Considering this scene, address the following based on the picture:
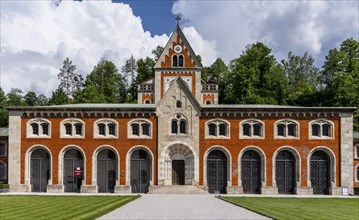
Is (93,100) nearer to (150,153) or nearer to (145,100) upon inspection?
(145,100)

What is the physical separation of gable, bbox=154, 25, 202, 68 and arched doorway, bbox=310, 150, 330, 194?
18.5 meters

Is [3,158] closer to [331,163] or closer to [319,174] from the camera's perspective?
[319,174]

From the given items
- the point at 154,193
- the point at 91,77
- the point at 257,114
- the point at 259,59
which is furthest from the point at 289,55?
the point at 154,193

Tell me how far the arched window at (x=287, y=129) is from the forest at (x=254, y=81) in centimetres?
2025

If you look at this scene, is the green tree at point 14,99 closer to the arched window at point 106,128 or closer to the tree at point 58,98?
the tree at point 58,98

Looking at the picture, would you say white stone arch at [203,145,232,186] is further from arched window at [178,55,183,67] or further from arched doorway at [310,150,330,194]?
arched window at [178,55,183,67]

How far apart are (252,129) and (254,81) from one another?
34.5 m

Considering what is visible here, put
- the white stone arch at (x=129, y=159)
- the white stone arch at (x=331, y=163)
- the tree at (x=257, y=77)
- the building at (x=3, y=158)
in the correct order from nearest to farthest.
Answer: the white stone arch at (x=331, y=163) → the white stone arch at (x=129, y=159) → the building at (x=3, y=158) → the tree at (x=257, y=77)

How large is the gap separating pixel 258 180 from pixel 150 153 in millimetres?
10586

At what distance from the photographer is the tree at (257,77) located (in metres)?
78.5

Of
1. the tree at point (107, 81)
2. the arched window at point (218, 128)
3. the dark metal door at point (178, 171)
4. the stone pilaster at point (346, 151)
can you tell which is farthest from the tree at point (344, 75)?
the tree at point (107, 81)

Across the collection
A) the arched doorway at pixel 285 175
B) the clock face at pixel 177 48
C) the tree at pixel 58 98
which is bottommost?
the arched doorway at pixel 285 175

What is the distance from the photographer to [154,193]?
43531mm

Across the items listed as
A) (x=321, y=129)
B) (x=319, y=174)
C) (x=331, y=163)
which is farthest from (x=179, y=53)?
(x=331, y=163)
